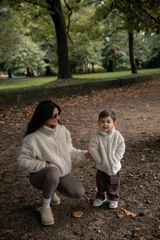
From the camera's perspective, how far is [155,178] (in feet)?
11.5

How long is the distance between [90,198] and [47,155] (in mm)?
989

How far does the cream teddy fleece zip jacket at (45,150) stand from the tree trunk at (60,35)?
11.8 m

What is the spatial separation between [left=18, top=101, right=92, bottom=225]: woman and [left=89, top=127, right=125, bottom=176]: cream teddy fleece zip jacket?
1.15 feet

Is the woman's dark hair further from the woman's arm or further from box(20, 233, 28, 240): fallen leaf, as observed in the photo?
box(20, 233, 28, 240): fallen leaf

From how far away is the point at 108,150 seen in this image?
102 inches

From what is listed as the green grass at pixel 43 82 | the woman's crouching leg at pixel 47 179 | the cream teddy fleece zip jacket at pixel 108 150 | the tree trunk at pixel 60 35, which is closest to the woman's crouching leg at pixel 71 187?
the woman's crouching leg at pixel 47 179

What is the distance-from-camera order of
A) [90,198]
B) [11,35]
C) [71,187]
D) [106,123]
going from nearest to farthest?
[106,123] → [71,187] → [90,198] → [11,35]

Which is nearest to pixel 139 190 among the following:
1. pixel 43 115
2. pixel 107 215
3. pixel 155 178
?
pixel 155 178

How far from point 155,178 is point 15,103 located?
22.4 feet

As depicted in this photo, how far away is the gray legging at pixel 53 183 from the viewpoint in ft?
8.26

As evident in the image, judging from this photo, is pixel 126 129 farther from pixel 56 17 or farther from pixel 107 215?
pixel 56 17

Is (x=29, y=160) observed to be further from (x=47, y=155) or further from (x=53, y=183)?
(x=53, y=183)

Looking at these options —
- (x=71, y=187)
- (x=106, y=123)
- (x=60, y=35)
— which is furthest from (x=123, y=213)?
(x=60, y=35)

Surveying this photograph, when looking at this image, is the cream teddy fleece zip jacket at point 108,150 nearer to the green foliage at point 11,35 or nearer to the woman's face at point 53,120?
the woman's face at point 53,120
